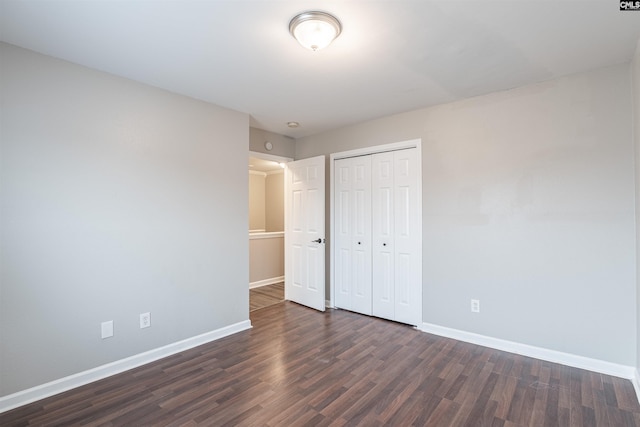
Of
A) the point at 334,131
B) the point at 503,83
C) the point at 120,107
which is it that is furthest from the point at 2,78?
the point at 503,83

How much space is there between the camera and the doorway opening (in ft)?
16.0

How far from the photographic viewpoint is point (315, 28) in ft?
6.16

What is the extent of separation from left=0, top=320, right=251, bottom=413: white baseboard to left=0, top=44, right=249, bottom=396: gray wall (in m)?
0.05

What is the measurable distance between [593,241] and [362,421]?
2372 mm

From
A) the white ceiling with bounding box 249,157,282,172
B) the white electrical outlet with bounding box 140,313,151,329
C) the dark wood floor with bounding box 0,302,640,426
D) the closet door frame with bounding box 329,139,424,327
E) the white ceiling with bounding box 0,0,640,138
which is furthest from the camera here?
the white ceiling with bounding box 249,157,282,172

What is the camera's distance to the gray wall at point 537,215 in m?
2.46

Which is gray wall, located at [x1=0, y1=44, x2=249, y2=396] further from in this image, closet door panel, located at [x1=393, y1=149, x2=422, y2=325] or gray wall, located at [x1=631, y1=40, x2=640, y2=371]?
gray wall, located at [x1=631, y1=40, x2=640, y2=371]

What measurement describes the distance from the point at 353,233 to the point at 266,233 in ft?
7.41

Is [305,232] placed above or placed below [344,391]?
above

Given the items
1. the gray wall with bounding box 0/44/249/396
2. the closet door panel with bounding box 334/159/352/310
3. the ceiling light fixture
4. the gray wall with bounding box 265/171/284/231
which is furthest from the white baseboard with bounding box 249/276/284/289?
the ceiling light fixture

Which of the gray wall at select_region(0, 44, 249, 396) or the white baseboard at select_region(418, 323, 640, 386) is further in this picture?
the white baseboard at select_region(418, 323, 640, 386)

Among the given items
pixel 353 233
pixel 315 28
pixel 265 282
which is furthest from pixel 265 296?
pixel 315 28

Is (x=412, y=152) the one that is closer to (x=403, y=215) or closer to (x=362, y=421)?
(x=403, y=215)

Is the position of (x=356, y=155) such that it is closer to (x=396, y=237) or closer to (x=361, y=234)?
(x=361, y=234)
